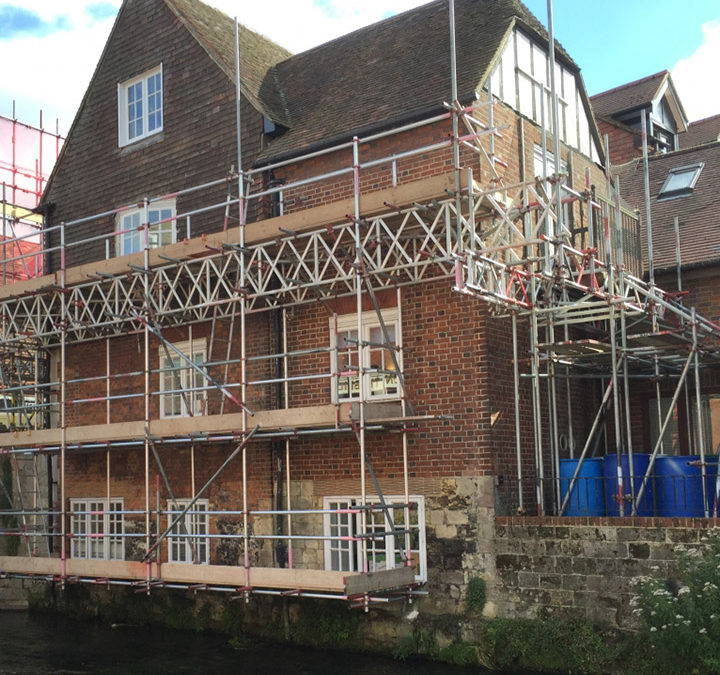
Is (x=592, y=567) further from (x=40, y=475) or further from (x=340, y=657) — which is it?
(x=40, y=475)

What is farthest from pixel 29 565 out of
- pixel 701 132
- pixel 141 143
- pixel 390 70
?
pixel 701 132

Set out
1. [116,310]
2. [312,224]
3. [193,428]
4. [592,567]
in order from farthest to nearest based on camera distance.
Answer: [116,310]
[193,428]
[312,224]
[592,567]

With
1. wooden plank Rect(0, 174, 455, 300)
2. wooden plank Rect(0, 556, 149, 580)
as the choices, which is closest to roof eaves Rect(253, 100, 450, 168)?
wooden plank Rect(0, 174, 455, 300)

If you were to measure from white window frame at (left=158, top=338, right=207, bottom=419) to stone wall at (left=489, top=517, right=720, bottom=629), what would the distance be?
6009 millimetres

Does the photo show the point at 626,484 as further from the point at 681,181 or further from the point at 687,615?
the point at 681,181

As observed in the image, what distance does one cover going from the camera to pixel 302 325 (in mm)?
15086

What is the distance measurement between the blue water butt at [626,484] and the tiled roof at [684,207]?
4392 millimetres

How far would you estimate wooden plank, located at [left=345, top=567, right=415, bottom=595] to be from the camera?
37.9ft

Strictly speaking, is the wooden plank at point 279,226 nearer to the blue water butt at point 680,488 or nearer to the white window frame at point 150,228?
the white window frame at point 150,228

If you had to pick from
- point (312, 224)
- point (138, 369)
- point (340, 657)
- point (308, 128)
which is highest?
point (308, 128)

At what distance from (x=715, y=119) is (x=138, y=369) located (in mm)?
18094

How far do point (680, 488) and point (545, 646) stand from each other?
291cm

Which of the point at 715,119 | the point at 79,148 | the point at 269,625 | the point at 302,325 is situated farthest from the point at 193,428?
the point at 715,119

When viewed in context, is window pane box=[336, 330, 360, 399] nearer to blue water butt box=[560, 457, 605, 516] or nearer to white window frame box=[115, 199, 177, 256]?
blue water butt box=[560, 457, 605, 516]
